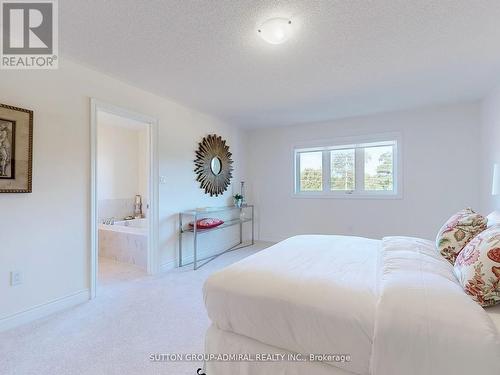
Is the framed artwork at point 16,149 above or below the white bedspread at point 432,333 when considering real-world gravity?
above

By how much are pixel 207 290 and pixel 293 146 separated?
12.6ft

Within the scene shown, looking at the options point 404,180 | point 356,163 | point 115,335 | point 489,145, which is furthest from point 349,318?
point 356,163

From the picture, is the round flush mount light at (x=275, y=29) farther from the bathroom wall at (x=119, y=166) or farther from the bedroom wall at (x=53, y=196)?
the bathroom wall at (x=119, y=166)

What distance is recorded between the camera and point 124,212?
5105 mm

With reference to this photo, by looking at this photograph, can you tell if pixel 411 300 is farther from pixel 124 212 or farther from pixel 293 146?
pixel 124 212

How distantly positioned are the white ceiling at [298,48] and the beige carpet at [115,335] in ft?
7.43

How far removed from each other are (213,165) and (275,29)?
276cm

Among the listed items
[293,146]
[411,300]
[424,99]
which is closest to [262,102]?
[293,146]

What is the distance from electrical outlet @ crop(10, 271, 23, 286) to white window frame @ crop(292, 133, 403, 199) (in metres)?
3.90

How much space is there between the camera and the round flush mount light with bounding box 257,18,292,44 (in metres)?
1.78

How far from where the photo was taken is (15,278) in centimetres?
→ 208

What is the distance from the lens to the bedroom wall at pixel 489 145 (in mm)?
2939

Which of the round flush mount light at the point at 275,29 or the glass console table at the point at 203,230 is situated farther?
the glass console table at the point at 203,230

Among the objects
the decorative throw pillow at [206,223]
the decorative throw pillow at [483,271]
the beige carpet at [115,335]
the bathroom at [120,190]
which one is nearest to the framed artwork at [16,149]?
the beige carpet at [115,335]
